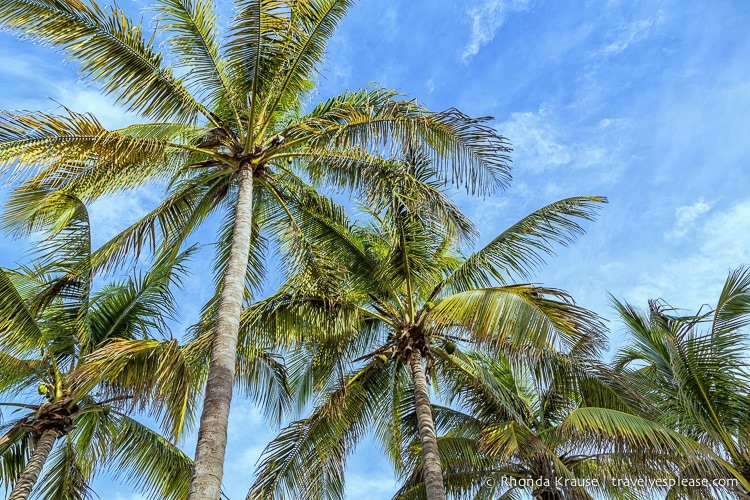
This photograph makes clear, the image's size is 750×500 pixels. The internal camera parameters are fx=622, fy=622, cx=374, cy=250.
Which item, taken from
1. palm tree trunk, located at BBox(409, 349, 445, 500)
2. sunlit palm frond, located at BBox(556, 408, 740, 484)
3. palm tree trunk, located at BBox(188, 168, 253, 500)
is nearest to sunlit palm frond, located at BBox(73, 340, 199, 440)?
palm tree trunk, located at BBox(188, 168, 253, 500)

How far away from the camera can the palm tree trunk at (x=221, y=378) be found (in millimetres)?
5473

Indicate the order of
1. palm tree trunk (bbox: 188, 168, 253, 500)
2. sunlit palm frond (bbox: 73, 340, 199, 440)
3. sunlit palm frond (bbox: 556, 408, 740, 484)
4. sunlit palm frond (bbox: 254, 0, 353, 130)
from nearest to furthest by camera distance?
1. palm tree trunk (bbox: 188, 168, 253, 500)
2. sunlit palm frond (bbox: 73, 340, 199, 440)
3. sunlit palm frond (bbox: 556, 408, 740, 484)
4. sunlit palm frond (bbox: 254, 0, 353, 130)

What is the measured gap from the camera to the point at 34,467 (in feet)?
28.2

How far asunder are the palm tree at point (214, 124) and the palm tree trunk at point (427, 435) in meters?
3.34

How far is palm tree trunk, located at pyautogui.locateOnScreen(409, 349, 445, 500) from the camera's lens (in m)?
8.75

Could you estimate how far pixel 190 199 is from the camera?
10.0 meters

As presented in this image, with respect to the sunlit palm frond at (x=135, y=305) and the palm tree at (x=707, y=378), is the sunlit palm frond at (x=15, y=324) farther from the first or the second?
the palm tree at (x=707, y=378)

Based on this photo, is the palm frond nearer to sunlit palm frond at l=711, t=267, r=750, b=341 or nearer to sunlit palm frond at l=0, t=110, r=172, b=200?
sunlit palm frond at l=0, t=110, r=172, b=200

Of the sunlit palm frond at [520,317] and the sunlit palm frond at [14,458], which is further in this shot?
the sunlit palm frond at [14,458]

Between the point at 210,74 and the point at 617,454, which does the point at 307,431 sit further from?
the point at 210,74

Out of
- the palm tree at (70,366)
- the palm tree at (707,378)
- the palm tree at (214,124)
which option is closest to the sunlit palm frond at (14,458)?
A: the palm tree at (70,366)

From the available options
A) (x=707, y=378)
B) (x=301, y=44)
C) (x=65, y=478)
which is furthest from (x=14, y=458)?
(x=707, y=378)

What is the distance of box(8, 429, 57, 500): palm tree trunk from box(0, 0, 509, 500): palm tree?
2.79 metres

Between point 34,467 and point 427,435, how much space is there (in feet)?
18.3
